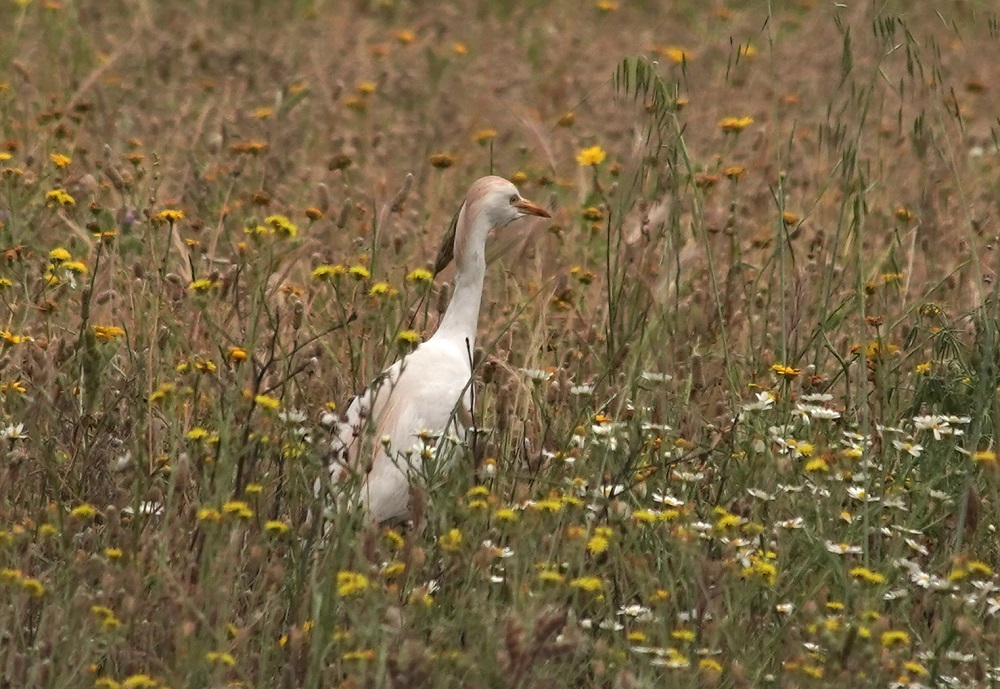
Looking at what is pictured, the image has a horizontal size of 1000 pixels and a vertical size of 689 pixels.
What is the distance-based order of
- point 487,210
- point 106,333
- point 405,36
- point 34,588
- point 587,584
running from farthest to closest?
point 405,36, point 487,210, point 106,333, point 587,584, point 34,588

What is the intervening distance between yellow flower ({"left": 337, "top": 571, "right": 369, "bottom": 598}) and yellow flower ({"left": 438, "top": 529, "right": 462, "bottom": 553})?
158mm

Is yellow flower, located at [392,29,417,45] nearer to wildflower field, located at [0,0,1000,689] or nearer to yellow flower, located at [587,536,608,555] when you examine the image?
wildflower field, located at [0,0,1000,689]

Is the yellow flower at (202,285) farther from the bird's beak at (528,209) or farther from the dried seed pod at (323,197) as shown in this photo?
the dried seed pod at (323,197)

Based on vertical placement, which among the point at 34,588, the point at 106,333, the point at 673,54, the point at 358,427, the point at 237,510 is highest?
the point at 673,54

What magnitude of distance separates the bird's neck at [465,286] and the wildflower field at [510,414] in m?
0.09

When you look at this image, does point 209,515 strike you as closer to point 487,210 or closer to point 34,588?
point 34,588

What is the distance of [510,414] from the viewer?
4.09 metres

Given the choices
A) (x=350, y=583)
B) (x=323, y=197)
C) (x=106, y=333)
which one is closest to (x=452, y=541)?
(x=350, y=583)

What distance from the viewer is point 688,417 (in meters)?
4.05

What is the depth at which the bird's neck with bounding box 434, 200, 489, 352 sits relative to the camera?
14.0ft

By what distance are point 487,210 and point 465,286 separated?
0.23 meters

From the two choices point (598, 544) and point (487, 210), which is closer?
point (598, 544)

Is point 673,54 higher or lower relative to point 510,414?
higher

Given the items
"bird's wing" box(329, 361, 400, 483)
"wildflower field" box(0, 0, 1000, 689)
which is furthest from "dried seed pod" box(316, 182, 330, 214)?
"bird's wing" box(329, 361, 400, 483)
